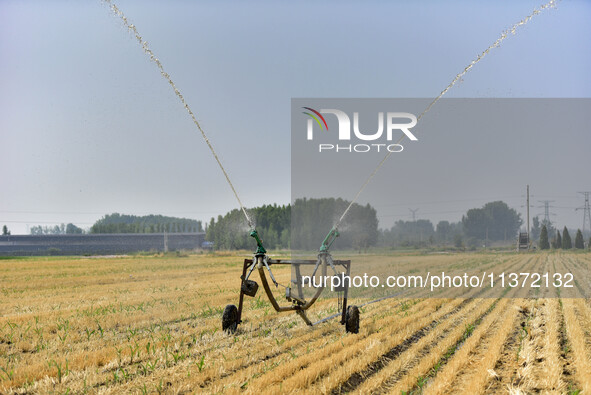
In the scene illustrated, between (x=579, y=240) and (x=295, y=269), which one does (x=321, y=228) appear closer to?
(x=295, y=269)

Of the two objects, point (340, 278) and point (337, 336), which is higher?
point (340, 278)

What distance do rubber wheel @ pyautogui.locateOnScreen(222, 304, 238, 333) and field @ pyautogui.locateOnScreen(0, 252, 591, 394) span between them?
0.15 meters

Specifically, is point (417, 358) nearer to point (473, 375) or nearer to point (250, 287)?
point (473, 375)

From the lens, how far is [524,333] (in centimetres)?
1018

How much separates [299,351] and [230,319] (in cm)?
184

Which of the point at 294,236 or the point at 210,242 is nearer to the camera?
the point at 294,236

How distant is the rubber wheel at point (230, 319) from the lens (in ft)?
30.7

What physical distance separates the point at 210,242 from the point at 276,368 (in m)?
81.3

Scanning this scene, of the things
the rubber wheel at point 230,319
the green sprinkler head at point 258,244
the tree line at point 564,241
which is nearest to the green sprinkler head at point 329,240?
the green sprinkler head at point 258,244

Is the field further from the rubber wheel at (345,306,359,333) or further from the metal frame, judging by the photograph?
the metal frame

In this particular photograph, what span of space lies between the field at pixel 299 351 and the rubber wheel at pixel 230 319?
149mm

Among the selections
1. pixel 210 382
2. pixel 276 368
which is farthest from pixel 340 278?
pixel 210 382

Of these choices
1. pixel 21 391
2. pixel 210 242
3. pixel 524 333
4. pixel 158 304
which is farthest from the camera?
pixel 210 242

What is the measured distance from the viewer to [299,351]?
8.12m
